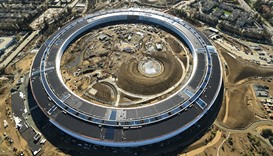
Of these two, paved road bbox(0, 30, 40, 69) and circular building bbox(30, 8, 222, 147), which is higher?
paved road bbox(0, 30, 40, 69)

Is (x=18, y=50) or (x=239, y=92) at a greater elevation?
(x=18, y=50)

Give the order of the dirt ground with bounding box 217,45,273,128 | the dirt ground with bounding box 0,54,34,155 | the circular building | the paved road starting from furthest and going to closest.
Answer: the paved road < the dirt ground with bounding box 217,45,273,128 < the dirt ground with bounding box 0,54,34,155 < the circular building

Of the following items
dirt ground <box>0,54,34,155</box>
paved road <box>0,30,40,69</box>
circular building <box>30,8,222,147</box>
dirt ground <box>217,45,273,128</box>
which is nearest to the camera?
circular building <box>30,8,222,147</box>

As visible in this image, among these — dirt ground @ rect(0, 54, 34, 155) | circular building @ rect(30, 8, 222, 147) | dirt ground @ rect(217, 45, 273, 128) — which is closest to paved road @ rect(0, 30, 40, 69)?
dirt ground @ rect(0, 54, 34, 155)

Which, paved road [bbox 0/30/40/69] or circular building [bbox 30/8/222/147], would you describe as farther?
paved road [bbox 0/30/40/69]

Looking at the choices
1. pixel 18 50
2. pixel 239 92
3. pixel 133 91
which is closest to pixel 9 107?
pixel 18 50

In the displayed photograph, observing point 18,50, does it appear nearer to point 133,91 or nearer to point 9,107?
point 9,107

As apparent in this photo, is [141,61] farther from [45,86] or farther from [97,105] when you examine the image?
[45,86]

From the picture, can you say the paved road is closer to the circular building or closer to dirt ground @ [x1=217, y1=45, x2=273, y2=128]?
the circular building
